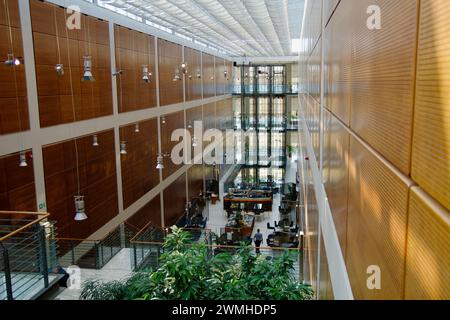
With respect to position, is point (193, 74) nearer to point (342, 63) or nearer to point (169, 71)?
point (169, 71)

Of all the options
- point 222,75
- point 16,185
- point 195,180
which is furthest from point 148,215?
point 222,75

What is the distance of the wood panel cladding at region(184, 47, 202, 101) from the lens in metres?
23.4

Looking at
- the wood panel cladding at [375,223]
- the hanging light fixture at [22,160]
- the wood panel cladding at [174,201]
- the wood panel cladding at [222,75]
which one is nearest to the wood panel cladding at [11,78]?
the hanging light fixture at [22,160]

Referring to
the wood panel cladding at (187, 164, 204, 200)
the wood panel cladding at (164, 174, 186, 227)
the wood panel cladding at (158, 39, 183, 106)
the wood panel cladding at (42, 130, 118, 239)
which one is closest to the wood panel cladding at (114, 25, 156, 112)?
the wood panel cladding at (158, 39, 183, 106)

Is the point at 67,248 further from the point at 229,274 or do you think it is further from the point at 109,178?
the point at 229,274

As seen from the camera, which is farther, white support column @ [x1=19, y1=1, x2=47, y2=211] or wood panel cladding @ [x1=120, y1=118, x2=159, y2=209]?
wood panel cladding @ [x1=120, y1=118, x2=159, y2=209]

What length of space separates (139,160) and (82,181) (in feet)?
14.9

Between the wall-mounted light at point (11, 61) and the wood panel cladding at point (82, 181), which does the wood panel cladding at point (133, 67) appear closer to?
the wood panel cladding at point (82, 181)

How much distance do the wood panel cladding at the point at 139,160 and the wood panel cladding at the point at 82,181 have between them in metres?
1.00

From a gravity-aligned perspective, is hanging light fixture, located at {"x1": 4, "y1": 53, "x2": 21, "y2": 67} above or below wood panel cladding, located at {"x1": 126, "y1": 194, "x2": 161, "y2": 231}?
above

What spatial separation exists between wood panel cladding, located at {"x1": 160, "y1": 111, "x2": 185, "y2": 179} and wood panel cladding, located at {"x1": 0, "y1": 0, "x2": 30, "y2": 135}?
10005 millimetres

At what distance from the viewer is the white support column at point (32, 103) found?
953 cm

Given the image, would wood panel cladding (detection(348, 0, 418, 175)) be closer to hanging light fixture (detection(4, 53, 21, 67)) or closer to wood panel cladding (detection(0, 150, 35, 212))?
hanging light fixture (detection(4, 53, 21, 67))
